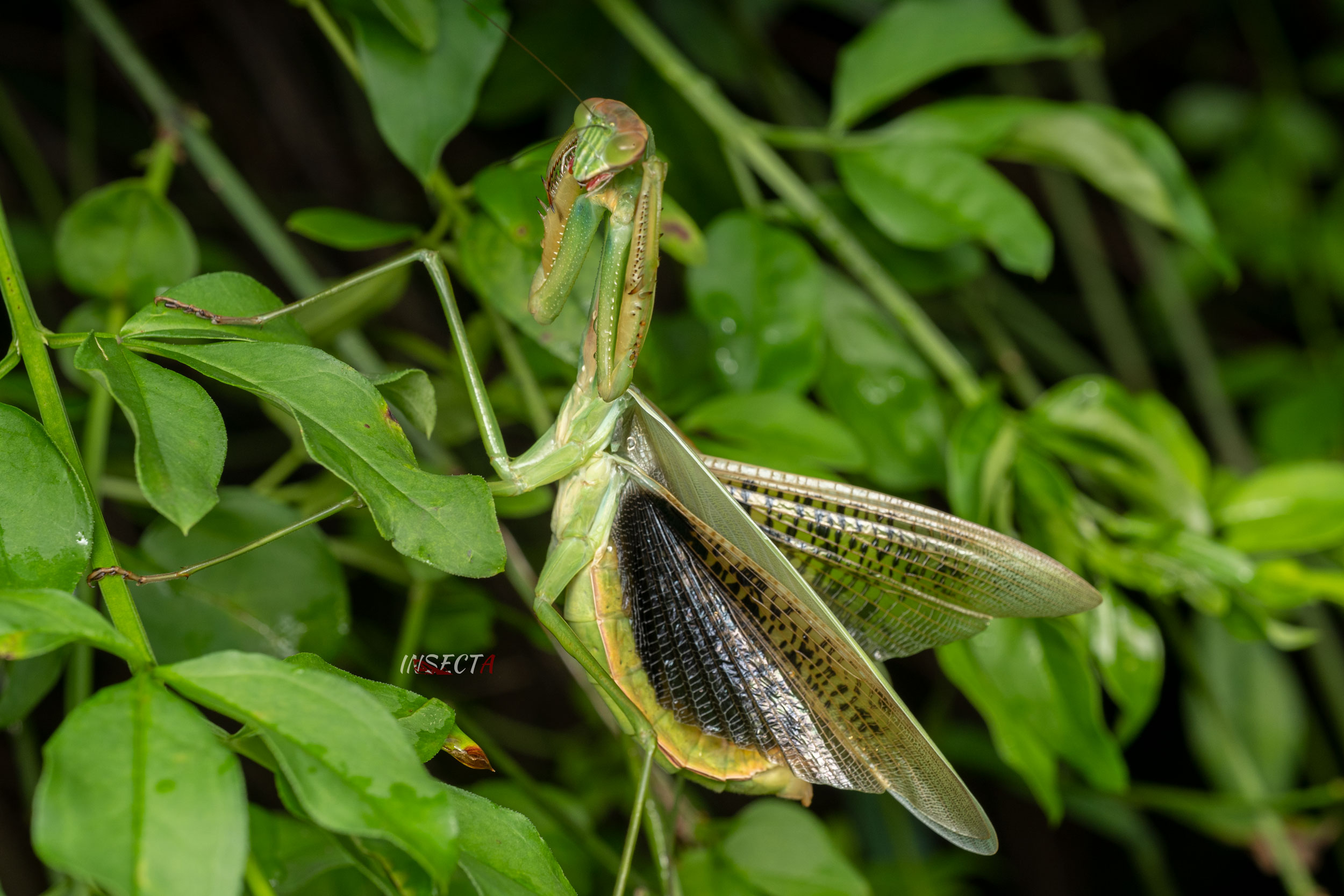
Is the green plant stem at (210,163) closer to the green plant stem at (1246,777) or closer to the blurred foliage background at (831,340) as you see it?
the blurred foliage background at (831,340)

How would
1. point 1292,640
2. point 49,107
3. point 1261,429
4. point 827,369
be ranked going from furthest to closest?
point 1261,429
point 49,107
point 827,369
point 1292,640

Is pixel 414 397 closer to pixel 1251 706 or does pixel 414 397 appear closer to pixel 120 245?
pixel 120 245

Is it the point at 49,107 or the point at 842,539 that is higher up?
the point at 49,107

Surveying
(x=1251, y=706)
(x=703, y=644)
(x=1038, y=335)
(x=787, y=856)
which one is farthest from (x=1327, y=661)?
(x=703, y=644)

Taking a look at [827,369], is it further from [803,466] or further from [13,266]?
[13,266]

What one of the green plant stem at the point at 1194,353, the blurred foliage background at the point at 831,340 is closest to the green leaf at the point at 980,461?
the blurred foliage background at the point at 831,340

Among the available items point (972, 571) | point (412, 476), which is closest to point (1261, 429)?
point (972, 571)

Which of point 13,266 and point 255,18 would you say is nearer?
point 13,266
